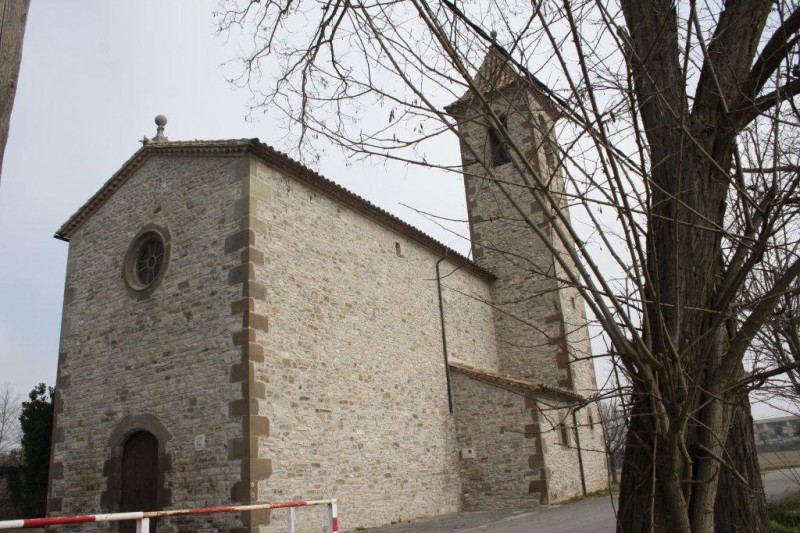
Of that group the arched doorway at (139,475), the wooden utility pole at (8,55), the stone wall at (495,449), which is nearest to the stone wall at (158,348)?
the arched doorway at (139,475)

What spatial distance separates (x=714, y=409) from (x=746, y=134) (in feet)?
7.70

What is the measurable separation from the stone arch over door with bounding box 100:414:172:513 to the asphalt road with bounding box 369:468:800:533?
12.3 feet

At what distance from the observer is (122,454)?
10.9 metres

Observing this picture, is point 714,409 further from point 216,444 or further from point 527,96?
point 216,444

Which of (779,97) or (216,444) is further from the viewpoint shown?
(216,444)

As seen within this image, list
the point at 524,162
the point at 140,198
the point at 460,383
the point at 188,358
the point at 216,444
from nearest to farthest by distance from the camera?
the point at 524,162 < the point at 216,444 < the point at 188,358 < the point at 140,198 < the point at 460,383

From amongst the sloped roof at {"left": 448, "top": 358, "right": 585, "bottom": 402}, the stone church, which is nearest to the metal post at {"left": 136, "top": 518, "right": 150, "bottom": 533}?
the stone church

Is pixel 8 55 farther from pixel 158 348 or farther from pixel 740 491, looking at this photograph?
pixel 158 348

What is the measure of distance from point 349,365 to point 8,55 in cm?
930

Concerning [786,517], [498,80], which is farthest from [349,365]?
[498,80]

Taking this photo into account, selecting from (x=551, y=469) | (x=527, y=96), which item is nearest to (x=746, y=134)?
(x=527, y=96)

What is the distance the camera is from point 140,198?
12547 millimetres

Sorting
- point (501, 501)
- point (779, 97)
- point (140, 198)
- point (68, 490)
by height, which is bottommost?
point (501, 501)

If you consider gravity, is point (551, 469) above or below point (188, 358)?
below
